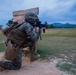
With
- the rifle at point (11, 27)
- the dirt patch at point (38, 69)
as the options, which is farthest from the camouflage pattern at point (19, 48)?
→ the rifle at point (11, 27)

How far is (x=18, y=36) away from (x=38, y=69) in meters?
1.17

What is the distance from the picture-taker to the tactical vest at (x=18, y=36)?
24.0 ft

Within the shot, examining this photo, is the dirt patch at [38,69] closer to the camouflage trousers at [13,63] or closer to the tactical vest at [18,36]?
the camouflage trousers at [13,63]

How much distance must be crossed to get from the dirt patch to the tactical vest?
2.70 ft

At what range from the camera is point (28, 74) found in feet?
23.2

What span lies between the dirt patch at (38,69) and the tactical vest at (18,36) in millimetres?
823

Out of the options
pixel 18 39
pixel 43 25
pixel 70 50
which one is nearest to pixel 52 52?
pixel 70 50

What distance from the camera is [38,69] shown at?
24.8 feet

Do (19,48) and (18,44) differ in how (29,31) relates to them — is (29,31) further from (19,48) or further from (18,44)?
(19,48)

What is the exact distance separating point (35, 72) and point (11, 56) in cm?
84

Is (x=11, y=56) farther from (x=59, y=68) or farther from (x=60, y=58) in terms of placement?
(x=60, y=58)

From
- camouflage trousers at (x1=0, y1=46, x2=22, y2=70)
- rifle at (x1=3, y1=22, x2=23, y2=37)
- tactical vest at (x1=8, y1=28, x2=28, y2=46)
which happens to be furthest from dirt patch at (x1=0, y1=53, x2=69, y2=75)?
rifle at (x1=3, y1=22, x2=23, y2=37)

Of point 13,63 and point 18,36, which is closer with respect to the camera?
point 18,36

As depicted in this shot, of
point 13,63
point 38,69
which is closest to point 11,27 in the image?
point 13,63
